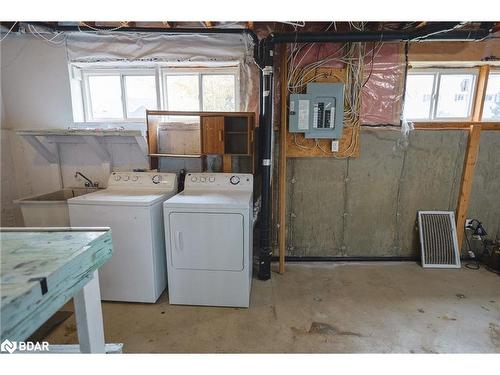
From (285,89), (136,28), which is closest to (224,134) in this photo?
(285,89)

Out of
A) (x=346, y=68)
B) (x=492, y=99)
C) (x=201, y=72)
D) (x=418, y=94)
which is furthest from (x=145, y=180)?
(x=492, y=99)

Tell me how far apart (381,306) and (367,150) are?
1.52 m

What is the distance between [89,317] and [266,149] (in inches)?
74.5

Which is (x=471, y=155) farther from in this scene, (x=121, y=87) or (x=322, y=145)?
(x=121, y=87)

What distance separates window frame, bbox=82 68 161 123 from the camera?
2.94 meters

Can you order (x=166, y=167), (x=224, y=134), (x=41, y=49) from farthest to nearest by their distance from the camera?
(x=166, y=167)
(x=41, y=49)
(x=224, y=134)

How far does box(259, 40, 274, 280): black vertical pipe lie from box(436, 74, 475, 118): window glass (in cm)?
199

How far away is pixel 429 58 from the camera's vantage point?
9.00ft

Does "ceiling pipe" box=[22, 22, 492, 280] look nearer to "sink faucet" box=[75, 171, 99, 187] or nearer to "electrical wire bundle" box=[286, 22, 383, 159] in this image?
"electrical wire bundle" box=[286, 22, 383, 159]

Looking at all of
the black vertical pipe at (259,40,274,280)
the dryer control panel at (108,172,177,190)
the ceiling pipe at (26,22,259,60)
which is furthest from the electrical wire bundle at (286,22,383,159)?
the dryer control panel at (108,172,177,190)

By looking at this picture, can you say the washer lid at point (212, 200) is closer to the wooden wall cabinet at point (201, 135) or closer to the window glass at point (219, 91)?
the wooden wall cabinet at point (201, 135)

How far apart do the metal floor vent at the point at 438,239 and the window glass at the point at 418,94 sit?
3.70 ft

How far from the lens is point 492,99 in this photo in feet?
9.91

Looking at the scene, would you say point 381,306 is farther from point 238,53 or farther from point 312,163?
point 238,53
